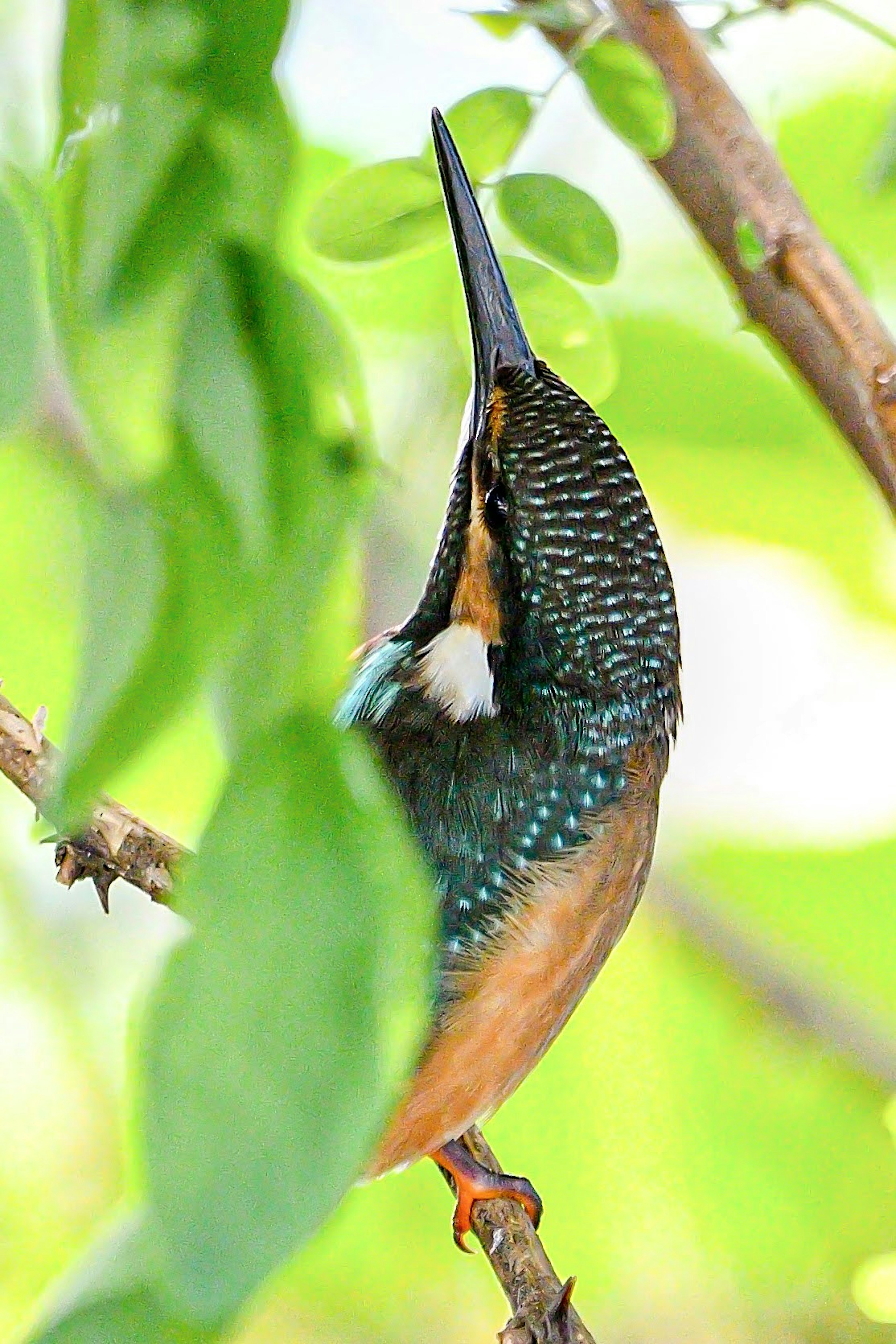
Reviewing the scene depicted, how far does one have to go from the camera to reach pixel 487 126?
14.4 inches

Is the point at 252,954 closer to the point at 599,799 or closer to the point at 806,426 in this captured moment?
the point at 599,799

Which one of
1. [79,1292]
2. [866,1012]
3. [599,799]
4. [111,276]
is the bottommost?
[866,1012]

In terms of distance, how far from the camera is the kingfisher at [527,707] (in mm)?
459

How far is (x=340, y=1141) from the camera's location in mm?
133

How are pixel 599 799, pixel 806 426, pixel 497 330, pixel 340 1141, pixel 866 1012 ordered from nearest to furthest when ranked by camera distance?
pixel 340 1141, pixel 497 330, pixel 599 799, pixel 806 426, pixel 866 1012

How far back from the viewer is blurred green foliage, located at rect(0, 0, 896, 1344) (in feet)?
0.44

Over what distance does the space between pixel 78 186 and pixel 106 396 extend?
3 cm

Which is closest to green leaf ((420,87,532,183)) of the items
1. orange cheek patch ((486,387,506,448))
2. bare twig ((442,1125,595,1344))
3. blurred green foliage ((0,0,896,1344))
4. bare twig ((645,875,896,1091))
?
blurred green foliage ((0,0,896,1344))

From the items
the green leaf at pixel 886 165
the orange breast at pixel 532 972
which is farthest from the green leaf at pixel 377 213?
the orange breast at pixel 532 972

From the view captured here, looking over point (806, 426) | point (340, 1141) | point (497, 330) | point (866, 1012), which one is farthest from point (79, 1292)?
point (866, 1012)

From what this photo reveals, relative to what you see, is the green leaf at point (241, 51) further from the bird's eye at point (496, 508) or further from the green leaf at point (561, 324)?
the bird's eye at point (496, 508)

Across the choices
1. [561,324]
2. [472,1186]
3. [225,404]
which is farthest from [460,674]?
[225,404]

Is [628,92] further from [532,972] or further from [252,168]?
[532,972]

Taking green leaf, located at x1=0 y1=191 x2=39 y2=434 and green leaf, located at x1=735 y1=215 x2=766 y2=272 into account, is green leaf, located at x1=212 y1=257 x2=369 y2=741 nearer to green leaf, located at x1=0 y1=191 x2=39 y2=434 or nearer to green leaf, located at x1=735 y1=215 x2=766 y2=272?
green leaf, located at x1=0 y1=191 x2=39 y2=434
